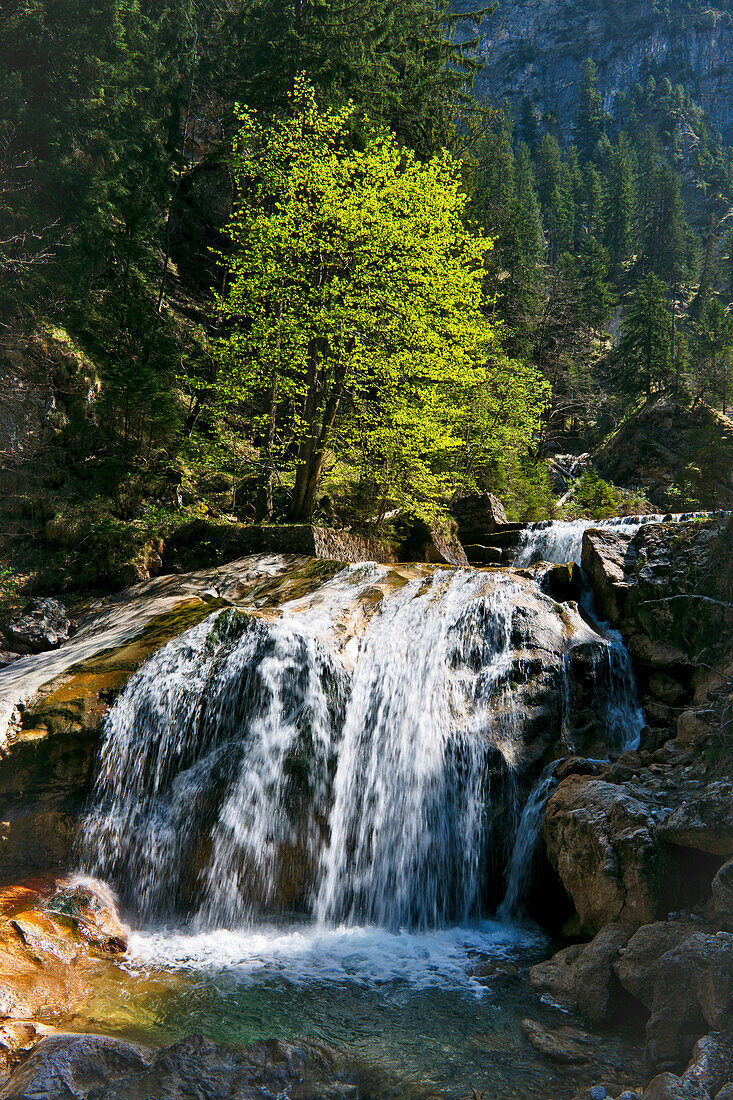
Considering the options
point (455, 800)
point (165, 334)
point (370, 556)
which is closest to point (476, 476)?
point (370, 556)

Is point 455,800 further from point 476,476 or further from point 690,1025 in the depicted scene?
point 476,476

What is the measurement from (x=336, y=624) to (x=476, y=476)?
13927mm

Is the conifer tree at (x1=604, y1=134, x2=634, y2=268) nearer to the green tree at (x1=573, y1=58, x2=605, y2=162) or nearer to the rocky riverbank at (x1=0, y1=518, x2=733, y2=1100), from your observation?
the green tree at (x1=573, y1=58, x2=605, y2=162)

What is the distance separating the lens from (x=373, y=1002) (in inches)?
200

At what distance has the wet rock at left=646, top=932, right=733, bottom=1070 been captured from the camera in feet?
11.8

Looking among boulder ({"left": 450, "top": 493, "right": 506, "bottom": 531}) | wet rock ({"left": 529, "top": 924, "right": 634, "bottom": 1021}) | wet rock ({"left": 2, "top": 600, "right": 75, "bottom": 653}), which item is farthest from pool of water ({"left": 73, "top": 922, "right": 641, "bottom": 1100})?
boulder ({"left": 450, "top": 493, "right": 506, "bottom": 531})

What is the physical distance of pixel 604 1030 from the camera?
4.46 m

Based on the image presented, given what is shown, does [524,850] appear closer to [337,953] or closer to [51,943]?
[337,953]

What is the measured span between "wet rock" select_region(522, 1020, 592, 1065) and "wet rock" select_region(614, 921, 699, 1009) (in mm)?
497

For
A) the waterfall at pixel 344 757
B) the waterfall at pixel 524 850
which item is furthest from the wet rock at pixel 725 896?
the waterfall at pixel 344 757

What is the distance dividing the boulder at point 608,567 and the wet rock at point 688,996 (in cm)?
564

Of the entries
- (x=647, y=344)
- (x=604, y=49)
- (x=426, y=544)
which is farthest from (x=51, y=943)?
(x=604, y=49)

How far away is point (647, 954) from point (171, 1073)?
11.1 ft

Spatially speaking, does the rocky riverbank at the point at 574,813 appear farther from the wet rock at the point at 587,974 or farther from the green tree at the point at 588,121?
the green tree at the point at 588,121
